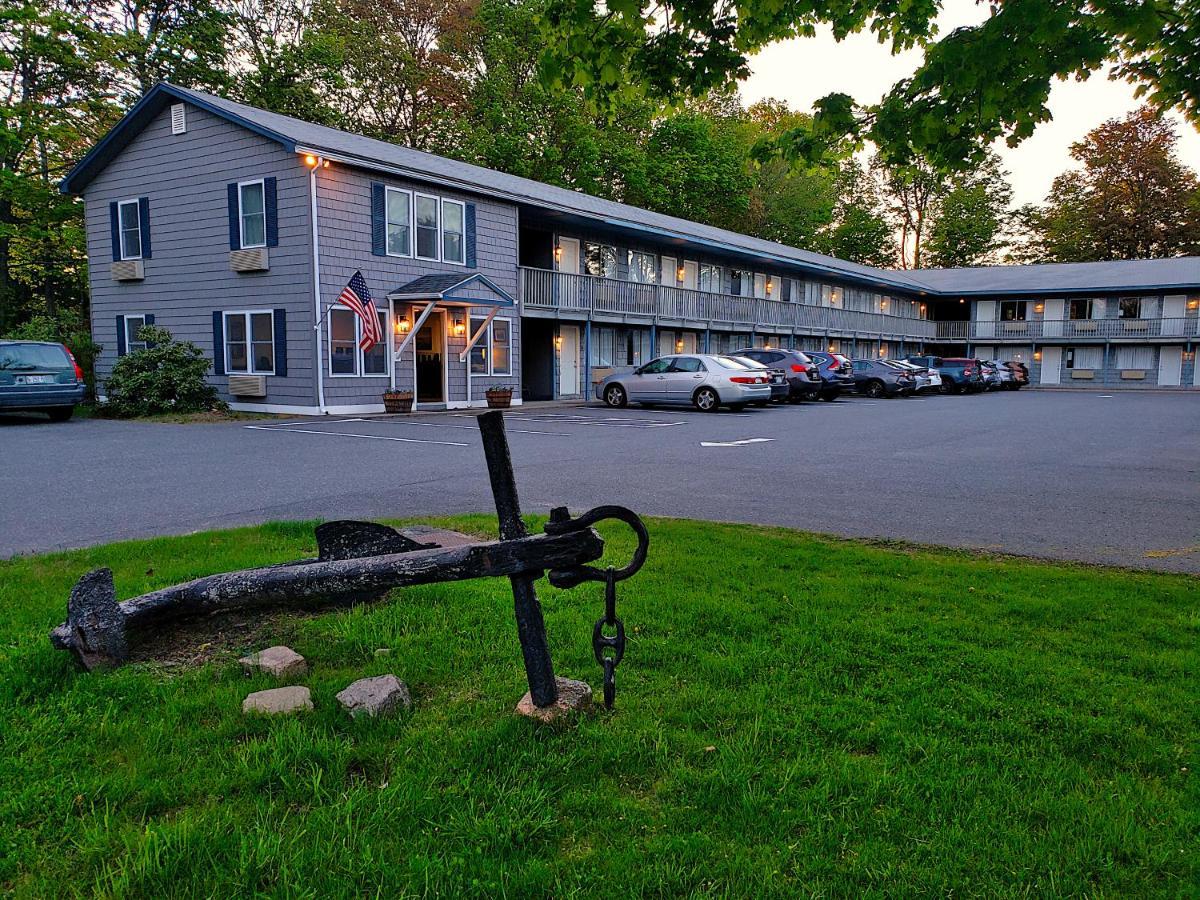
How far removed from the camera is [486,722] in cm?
320

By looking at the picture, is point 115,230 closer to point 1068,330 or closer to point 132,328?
point 132,328

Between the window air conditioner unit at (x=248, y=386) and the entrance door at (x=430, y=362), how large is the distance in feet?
13.7

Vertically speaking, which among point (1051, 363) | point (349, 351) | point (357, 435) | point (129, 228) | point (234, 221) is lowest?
point (357, 435)

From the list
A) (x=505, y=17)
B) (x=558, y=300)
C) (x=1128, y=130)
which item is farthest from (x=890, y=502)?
(x=1128, y=130)

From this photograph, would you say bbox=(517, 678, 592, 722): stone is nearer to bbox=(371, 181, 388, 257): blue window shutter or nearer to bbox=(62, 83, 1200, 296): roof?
bbox=(62, 83, 1200, 296): roof

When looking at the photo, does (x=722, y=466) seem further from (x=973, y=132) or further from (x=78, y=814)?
(x=78, y=814)

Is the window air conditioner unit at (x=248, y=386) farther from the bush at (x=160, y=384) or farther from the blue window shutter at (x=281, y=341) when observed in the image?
the blue window shutter at (x=281, y=341)

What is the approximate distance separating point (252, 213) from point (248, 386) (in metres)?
4.29

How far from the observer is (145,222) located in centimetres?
2320

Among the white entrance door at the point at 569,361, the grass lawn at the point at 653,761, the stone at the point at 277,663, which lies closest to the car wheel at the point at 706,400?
the white entrance door at the point at 569,361

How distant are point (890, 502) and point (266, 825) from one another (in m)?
7.20

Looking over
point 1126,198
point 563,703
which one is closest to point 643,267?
point 563,703

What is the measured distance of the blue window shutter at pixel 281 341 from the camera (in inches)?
798

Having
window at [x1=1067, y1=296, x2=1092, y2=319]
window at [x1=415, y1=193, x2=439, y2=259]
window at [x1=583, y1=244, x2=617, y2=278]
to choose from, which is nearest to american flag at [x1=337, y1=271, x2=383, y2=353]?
window at [x1=415, y1=193, x2=439, y2=259]
